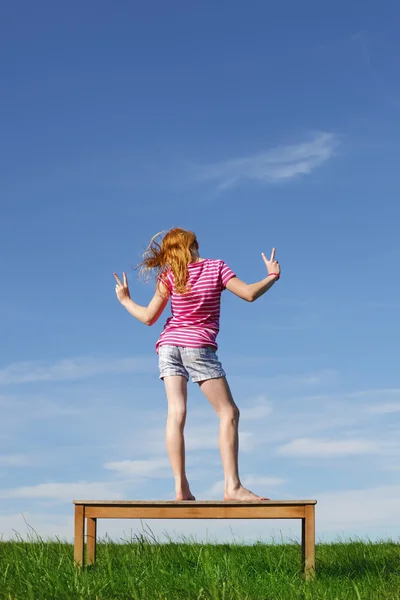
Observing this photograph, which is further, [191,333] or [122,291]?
[122,291]

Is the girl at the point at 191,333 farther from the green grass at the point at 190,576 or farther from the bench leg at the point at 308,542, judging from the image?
the green grass at the point at 190,576

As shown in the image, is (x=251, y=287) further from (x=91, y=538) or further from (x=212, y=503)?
(x=91, y=538)

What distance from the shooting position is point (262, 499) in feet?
21.6

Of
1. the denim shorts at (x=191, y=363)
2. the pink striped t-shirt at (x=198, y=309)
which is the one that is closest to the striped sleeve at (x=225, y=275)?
the pink striped t-shirt at (x=198, y=309)

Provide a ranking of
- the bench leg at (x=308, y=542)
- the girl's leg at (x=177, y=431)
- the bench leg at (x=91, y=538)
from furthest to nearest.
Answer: the bench leg at (x=91, y=538)
the girl's leg at (x=177, y=431)
the bench leg at (x=308, y=542)

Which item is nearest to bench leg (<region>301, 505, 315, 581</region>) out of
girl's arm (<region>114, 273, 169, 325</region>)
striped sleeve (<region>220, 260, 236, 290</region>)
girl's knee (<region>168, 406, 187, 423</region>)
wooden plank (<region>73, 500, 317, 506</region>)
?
wooden plank (<region>73, 500, 317, 506</region>)

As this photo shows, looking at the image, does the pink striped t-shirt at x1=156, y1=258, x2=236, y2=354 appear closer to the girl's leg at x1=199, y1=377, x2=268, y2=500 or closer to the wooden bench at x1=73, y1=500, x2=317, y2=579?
the girl's leg at x1=199, y1=377, x2=268, y2=500

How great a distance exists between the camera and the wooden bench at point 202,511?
6.53 meters

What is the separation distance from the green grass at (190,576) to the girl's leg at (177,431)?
753 millimetres

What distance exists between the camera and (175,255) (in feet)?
24.1

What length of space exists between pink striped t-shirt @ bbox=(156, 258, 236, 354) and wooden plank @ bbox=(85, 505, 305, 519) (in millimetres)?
1437

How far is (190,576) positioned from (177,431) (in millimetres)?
1312

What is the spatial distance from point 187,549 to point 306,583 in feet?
8.29

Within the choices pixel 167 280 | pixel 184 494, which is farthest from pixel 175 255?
pixel 184 494
